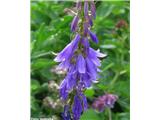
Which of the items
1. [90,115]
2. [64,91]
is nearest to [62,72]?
[90,115]

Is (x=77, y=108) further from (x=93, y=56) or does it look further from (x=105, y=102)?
(x=105, y=102)

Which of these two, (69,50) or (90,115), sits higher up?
(69,50)

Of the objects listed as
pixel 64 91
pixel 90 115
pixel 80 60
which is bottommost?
pixel 90 115

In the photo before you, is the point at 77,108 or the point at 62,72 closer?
the point at 77,108

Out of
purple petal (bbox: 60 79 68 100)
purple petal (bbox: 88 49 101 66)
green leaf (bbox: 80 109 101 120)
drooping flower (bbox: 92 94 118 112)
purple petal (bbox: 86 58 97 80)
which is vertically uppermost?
purple petal (bbox: 88 49 101 66)

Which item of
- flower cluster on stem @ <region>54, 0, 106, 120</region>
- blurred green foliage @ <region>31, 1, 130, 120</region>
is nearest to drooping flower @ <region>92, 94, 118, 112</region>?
blurred green foliage @ <region>31, 1, 130, 120</region>

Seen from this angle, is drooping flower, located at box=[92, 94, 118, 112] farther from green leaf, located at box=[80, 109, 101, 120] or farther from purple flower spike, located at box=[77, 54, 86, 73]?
purple flower spike, located at box=[77, 54, 86, 73]
